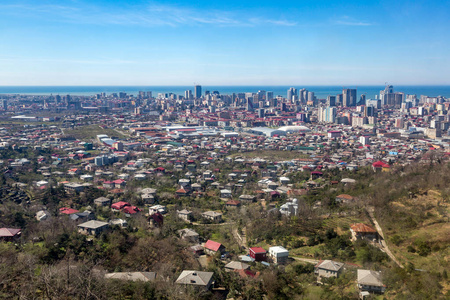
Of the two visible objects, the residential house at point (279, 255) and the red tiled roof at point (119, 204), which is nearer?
the residential house at point (279, 255)

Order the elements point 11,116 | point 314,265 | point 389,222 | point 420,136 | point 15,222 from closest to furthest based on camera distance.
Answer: point 314,265
point 389,222
point 15,222
point 420,136
point 11,116

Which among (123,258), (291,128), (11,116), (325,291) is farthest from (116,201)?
(11,116)

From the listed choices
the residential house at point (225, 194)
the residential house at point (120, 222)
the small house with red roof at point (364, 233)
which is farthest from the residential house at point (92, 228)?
the small house with red roof at point (364, 233)

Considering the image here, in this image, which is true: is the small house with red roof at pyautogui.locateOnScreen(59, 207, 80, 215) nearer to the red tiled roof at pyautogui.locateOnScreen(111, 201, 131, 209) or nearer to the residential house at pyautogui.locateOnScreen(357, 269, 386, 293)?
the red tiled roof at pyautogui.locateOnScreen(111, 201, 131, 209)

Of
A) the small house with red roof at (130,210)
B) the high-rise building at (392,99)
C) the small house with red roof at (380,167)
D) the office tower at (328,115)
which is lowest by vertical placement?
the small house with red roof at (130,210)

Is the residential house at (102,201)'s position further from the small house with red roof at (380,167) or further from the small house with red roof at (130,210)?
the small house with red roof at (380,167)

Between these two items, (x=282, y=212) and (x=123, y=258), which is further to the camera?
(x=282, y=212)

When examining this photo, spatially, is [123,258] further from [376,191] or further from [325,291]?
[376,191]
